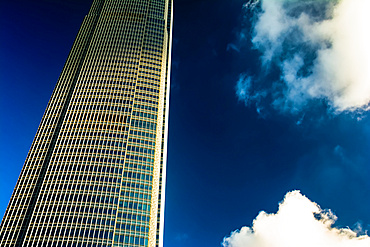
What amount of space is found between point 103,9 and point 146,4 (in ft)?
82.8

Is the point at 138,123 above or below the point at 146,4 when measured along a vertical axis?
below

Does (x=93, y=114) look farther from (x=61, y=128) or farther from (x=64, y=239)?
(x=64, y=239)

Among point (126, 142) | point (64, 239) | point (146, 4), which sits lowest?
point (64, 239)

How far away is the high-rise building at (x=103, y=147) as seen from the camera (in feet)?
324

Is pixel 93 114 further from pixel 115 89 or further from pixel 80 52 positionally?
pixel 80 52

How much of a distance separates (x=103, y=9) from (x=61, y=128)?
85.5 m

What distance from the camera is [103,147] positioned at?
117 metres

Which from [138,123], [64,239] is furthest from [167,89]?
[64,239]

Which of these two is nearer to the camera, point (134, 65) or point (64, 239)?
point (64, 239)

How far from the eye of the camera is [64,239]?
308 feet


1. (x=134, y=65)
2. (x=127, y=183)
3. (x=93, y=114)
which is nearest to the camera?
(x=127, y=183)

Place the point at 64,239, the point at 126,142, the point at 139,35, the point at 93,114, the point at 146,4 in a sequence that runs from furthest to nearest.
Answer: the point at 146,4 → the point at 139,35 → the point at 93,114 → the point at 126,142 → the point at 64,239

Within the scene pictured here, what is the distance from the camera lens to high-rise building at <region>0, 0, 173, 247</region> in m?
98.6

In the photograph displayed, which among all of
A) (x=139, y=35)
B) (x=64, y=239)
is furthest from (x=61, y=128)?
(x=139, y=35)
